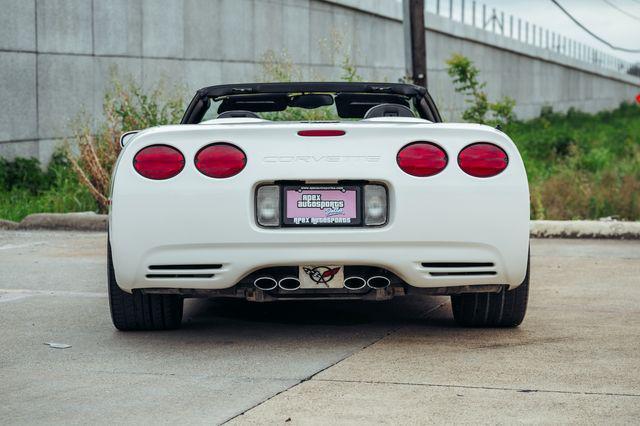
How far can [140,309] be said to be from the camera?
640 centimetres

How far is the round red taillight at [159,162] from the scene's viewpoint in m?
5.92

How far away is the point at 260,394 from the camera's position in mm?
4926

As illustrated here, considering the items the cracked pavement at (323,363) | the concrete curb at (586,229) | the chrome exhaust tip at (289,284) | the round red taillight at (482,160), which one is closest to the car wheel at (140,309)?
the cracked pavement at (323,363)

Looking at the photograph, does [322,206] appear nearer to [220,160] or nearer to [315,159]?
[315,159]

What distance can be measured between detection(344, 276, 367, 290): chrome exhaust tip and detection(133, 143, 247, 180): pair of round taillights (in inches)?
29.6

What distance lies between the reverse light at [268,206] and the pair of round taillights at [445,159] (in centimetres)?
60

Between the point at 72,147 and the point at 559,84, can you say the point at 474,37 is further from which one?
the point at 72,147

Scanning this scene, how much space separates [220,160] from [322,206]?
526 mm


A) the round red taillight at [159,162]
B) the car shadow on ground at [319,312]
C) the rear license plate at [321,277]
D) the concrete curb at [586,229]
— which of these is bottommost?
the car shadow on ground at [319,312]

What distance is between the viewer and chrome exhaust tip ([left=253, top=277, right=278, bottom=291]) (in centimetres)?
599

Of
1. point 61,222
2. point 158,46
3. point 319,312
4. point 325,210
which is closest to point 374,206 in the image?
point 325,210

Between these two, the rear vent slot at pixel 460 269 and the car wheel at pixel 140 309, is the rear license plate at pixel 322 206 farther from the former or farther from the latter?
the car wheel at pixel 140 309

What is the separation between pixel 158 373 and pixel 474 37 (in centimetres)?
3326

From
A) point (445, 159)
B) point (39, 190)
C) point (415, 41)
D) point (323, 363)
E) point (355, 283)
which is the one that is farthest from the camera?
point (415, 41)
